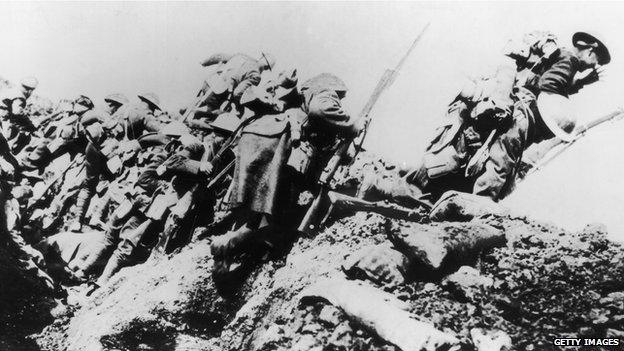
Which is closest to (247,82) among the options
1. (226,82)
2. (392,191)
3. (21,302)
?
(226,82)

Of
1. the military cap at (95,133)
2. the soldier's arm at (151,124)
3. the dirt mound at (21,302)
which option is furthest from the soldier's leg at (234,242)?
the military cap at (95,133)

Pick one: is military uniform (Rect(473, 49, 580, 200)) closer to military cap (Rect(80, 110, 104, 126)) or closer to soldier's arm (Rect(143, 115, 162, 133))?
soldier's arm (Rect(143, 115, 162, 133))

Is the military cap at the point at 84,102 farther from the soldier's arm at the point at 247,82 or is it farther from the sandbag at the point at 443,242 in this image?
the sandbag at the point at 443,242

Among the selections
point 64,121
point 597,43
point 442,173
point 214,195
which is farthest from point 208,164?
point 64,121

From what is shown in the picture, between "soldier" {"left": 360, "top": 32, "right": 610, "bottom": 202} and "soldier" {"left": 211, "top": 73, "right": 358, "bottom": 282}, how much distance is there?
2.41 feet

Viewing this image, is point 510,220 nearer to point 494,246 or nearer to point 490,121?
point 494,246

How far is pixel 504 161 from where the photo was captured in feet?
14.3

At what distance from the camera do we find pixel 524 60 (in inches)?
191

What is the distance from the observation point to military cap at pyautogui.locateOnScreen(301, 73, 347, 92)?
15.6 feet

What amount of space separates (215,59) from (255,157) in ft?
10.9

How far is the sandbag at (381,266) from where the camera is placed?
139 inches

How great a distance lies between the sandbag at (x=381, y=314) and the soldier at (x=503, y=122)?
4.94ft

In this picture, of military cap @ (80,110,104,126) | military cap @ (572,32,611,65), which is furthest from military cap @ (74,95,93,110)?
military cap @ (572,32,611,65)

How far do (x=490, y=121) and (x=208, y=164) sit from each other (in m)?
2.87
